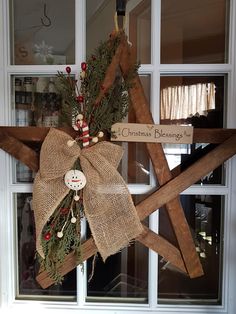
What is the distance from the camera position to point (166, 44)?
983 millimetres

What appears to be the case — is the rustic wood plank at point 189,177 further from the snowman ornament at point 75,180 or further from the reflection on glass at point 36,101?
the reflection on glass at point 36,101

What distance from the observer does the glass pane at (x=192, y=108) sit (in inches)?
38.8

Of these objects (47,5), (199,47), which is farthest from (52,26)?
(199,47)

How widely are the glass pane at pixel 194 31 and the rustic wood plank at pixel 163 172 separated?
0.52ft

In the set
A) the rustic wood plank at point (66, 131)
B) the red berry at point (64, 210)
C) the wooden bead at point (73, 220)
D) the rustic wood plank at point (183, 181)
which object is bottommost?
the wooden bead at point (73, 220)

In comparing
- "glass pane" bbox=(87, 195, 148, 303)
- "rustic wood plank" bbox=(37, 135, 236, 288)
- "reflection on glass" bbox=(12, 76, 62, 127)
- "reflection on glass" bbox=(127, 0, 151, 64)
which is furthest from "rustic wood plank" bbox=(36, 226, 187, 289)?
"reflection on glass" bbox=(127, 0, 151, 64)

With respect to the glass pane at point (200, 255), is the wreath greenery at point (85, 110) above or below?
above

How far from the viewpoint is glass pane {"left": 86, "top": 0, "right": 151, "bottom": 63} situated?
0.98 meters

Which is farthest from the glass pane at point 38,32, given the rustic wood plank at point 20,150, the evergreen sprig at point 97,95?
the rustic wood plank at point 20,150

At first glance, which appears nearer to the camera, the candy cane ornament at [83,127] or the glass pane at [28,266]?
the candy cane ornament at [83,127]

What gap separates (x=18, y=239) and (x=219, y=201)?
738 mm

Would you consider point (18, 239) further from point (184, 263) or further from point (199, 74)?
point (199, 74)

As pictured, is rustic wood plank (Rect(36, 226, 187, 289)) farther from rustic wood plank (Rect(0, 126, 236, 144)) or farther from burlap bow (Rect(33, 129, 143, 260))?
rustic wood plank (Rect(0, 126, 236, 144))

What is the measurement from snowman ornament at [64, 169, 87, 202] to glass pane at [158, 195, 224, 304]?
13.0 inches
